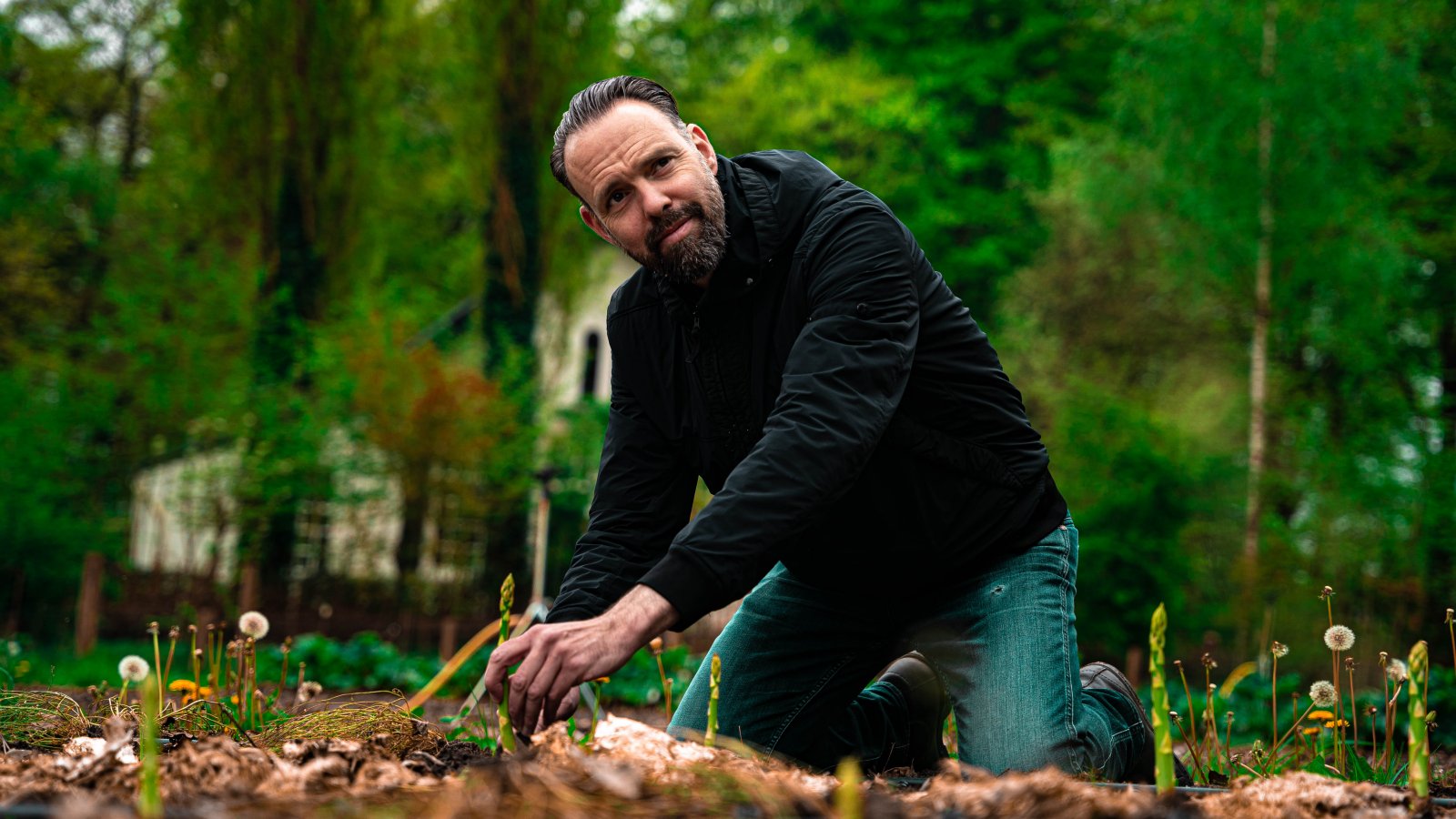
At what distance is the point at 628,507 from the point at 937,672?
2.76 ft

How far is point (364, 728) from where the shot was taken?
255cm

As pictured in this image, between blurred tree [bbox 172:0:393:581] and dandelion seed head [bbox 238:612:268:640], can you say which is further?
blurred tree [bbox 172:0:393:581]

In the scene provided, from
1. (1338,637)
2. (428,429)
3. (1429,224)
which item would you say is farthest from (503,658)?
(1429,224)

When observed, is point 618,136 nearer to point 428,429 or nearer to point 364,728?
point 364,728

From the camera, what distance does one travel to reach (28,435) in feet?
37.3

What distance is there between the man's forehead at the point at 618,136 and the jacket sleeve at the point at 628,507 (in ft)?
1.85

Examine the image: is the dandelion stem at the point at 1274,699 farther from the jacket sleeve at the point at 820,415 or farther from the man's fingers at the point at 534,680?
the man's fingers at the point at 534,680

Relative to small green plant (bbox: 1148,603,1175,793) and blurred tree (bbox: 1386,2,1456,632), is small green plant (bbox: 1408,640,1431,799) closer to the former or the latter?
small green plant (bbox: 1148,603,1175,793)

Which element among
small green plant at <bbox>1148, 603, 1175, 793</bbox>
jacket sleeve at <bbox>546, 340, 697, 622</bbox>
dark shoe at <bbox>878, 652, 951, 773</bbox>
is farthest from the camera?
dark shoe at <bbox>878, 652, 951, 773</bbox>

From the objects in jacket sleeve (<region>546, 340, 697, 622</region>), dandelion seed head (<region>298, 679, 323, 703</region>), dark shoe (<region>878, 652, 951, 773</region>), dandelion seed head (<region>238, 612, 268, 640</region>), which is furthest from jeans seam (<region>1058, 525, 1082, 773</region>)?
dandelion seed head (<region>238, 612, 268, 640</region>)

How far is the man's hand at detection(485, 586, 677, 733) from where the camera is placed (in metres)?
1.95

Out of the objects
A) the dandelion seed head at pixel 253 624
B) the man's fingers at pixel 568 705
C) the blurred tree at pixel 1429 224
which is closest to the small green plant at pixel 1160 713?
the man's fingers at pixel 568 705

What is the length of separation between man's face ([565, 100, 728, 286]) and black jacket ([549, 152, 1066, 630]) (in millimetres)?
72

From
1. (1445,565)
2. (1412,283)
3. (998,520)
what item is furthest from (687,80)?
(998,520)
